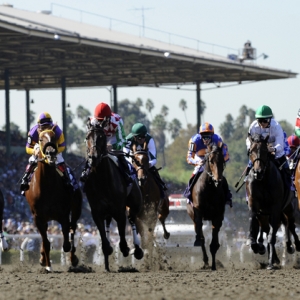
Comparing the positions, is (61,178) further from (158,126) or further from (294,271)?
(158,126)

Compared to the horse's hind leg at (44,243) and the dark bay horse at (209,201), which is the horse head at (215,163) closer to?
the dark bay horse at (209,201)

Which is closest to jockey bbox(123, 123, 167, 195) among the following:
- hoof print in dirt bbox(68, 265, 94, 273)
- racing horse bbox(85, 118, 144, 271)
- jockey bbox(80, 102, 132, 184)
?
jockey bbox(80, 102, 132, 184)

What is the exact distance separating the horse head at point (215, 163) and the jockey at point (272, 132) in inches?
21.5

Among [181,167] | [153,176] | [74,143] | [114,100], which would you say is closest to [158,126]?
[74,143]

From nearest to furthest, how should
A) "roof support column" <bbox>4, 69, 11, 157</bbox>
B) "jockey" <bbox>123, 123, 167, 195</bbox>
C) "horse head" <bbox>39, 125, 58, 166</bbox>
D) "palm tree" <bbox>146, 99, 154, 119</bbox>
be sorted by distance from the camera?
"horse head" <bbox>39, 125, 58, 166</bbox>
"jockey" <bbox>123, 123, 167, 195</bbox>
"roof support column" <bbox>4, 69, 11, 157</bbox>
"palm tree" <bbox>146, 99, 154, 119</bbox>

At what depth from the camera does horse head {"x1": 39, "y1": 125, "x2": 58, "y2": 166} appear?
13.2m

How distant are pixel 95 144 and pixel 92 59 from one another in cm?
2343

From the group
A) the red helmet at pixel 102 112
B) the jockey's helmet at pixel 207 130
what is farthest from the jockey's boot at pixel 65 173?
the jockey's helmet at pixel 207 130

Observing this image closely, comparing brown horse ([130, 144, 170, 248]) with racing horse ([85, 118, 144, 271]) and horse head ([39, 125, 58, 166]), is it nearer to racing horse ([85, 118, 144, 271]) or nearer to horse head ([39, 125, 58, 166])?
racing horse ([85, 118, 144, 271])

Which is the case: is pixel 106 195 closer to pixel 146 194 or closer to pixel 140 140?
pixel 140 140

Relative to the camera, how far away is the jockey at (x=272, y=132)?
14.2 metres

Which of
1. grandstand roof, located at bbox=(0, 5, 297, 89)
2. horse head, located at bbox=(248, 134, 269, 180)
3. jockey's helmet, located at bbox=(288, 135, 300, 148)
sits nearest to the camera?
horse head, located at bbox=(248, 134, 269, 180)

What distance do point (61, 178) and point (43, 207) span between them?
0.52 metres

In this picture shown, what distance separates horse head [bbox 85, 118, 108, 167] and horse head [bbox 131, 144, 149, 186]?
2.27 meters
